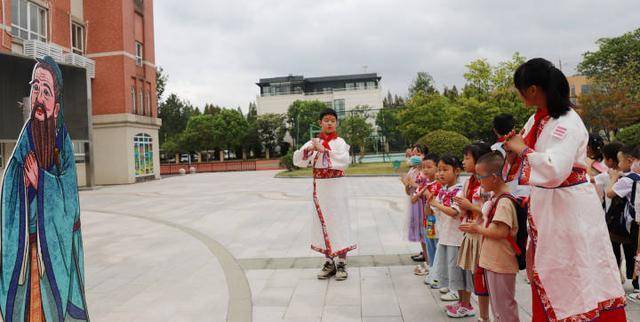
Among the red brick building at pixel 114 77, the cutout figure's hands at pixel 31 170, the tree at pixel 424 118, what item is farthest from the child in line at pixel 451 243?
the tree at pixel 424 118

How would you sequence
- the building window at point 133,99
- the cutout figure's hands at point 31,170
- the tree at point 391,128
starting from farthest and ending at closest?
1. the tree at point 391,128
2. the building window at point 133,99
3. the cutout figure's hands at point 31,170

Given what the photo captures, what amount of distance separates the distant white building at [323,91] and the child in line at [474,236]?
154 feet

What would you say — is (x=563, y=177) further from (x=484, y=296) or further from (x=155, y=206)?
(x=155, y=206)

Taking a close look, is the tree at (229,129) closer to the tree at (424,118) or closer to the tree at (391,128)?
the tree at (391,128)

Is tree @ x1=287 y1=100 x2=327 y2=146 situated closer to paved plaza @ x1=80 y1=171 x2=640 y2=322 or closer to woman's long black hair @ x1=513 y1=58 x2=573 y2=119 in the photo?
paved plaza @ x1=80 y1=171 x2=640 y2=322

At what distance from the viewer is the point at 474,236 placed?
3090 mm

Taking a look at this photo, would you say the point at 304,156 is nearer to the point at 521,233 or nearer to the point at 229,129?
the point at 521,233

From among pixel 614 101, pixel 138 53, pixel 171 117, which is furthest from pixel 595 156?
pixel 171 117

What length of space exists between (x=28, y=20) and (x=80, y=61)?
239 cm

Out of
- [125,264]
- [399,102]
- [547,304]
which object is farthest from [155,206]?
[399,102]

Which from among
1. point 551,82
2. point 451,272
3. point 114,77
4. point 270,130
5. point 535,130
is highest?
point 114,77

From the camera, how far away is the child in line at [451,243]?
3.41 m

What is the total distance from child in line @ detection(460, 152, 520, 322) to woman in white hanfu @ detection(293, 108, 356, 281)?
2.03m

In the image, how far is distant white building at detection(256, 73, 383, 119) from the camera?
2137 inches
